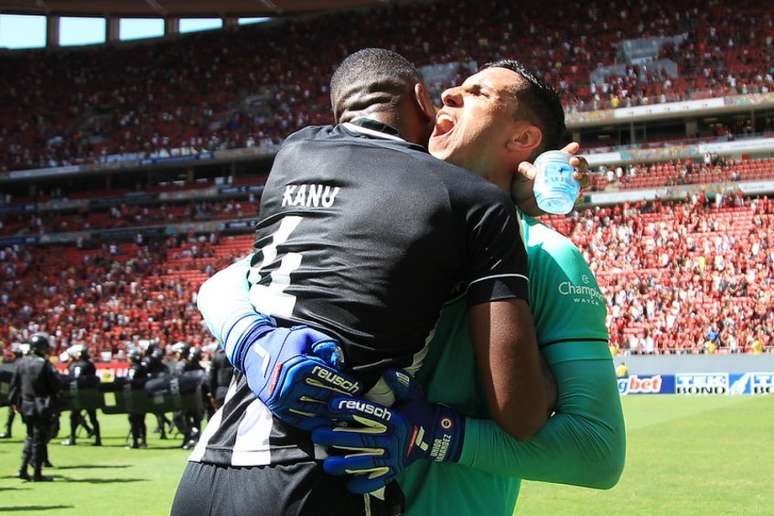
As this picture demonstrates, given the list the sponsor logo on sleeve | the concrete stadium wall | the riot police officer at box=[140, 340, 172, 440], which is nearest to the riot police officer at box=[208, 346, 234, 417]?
the riot police officer at box=[140, 340, 172, 440]

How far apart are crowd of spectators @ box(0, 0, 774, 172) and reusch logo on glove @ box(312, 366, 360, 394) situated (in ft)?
157

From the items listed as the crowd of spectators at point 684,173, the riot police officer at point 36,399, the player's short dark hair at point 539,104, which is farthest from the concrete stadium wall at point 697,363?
the player's short dark hair at point 539,104

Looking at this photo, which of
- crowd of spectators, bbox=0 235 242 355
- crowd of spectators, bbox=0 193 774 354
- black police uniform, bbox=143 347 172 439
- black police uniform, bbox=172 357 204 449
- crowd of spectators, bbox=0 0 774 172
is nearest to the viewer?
black police uniform, bbox=172 357 204 449

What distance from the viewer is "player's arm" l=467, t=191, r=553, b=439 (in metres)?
2.54

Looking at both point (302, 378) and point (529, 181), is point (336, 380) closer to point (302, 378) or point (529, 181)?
point (302, 378)

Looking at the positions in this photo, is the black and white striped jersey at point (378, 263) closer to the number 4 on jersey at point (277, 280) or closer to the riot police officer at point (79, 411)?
the number 4 on jersey at point (277, 280)

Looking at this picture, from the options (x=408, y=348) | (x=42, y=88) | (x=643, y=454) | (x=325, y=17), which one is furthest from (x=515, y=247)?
(x=42, y=88)

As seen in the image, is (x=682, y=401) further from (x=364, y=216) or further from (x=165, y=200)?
(x=165, y=200)

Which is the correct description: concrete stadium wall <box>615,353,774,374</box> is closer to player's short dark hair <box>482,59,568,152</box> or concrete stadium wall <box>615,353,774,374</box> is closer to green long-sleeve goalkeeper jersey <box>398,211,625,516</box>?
player's short dark hair <box>482,59,568,152</box>

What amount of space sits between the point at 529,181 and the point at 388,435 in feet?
2.84

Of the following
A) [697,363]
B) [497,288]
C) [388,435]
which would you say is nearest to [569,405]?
[497,288]

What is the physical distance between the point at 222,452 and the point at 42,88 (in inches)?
2721

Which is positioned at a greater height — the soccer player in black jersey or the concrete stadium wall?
the soccer player in black jersey

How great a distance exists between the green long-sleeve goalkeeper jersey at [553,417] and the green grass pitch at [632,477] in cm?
818
